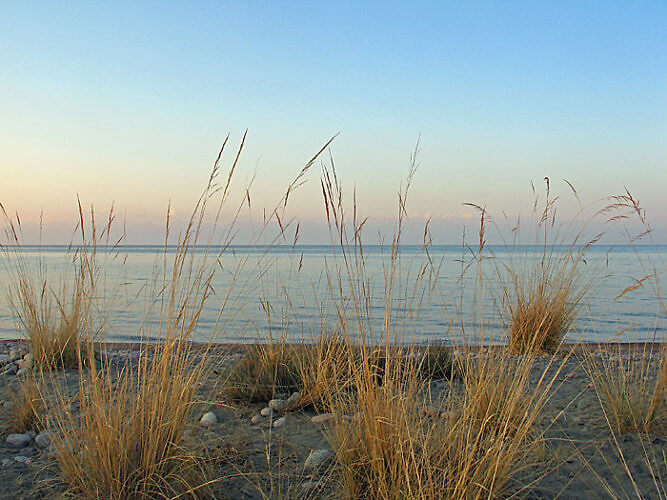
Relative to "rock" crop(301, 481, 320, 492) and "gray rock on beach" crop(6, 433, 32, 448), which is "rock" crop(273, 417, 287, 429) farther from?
"gray rock on beach" crop(6, 433, 32, 448)

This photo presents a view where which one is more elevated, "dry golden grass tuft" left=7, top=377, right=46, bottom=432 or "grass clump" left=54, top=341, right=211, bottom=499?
"grass clump" left=54, top=341, right=211, bottom=499

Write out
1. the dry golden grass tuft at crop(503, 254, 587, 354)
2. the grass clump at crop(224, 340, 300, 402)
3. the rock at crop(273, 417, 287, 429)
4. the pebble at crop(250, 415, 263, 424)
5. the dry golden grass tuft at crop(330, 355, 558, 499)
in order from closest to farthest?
the dry golden grass tuft at crop(330, 355, 558, 499) → the rock at crop(273, 417, 287, 429) → the pebble at crop(250, 415, 263, 424) → the grass clump at crop(224, 340, 300, 402) → the dry golden grass tuft at crop(503, 254, 587, 354)

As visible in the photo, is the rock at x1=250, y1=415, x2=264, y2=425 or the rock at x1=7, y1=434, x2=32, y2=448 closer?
the rock at x1=7, y1=434, x2=32, y2=448

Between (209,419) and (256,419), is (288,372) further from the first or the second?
(209,419)

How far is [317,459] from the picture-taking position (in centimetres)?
236

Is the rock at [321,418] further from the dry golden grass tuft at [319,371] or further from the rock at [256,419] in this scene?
the rock at [256,419]

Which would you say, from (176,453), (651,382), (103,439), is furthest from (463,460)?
(651,382)

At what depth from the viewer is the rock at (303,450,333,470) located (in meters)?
2.33

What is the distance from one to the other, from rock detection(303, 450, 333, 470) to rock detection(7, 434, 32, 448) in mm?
1441

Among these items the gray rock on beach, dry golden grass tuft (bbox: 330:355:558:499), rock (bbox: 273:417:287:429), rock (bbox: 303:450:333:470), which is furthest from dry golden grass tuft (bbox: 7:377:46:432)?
dry golden grass tuft (bbox: 330:355:558:499)

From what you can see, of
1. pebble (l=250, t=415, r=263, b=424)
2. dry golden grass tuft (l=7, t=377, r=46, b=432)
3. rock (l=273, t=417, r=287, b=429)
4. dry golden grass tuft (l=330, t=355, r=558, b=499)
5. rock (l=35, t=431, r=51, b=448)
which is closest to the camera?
dry golden grass tuft (l=330, t=355, r=558, b=499)

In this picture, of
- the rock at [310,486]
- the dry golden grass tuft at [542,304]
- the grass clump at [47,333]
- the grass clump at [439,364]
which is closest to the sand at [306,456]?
the rock at [310,486]

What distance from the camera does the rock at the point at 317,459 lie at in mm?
2330

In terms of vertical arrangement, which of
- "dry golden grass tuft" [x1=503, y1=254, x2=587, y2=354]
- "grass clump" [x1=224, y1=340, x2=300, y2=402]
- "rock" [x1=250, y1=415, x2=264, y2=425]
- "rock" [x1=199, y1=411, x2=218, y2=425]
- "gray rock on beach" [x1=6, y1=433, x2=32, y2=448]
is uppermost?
"dry golden grass tuft" [x1=503, y1=254, x2=587, y2=354]
